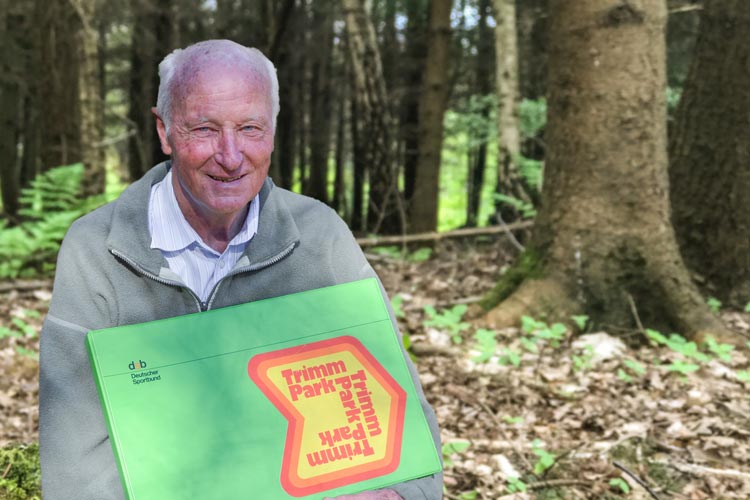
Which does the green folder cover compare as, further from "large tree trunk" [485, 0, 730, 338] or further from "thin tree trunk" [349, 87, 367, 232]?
A: "thin tree trunk" [349, 87, 367, 232]

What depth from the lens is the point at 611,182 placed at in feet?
17.5

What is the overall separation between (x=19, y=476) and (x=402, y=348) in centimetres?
157

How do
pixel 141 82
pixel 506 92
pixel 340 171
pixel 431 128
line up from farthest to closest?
pixel 340 171, pixel 141 82, pixel 431 128, pixel 506 92

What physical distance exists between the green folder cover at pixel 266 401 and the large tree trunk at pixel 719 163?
5.55 metres

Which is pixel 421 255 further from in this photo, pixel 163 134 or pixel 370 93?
pixel 163 134

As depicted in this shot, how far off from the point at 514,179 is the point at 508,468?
752cm

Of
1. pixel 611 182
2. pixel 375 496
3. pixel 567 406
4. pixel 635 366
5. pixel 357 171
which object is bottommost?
pixel 567 406

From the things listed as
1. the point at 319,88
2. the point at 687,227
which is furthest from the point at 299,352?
the point at 319,88

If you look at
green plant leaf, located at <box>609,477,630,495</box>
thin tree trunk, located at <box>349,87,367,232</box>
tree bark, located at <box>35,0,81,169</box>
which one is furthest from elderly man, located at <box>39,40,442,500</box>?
thin tree trunk, located at <box>349,87,367,232</box>

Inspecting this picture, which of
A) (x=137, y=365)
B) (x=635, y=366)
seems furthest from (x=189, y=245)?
(x=635, y=366)

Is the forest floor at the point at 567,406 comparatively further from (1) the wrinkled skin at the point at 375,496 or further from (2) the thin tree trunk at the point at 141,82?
(2) the thin tree trunk at the point at 141,82

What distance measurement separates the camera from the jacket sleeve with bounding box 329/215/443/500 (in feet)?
5.79

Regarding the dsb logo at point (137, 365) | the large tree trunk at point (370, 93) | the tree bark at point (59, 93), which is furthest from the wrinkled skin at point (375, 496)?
the tree bark at point (59, 93)

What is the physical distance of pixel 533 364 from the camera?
16.1 feet
